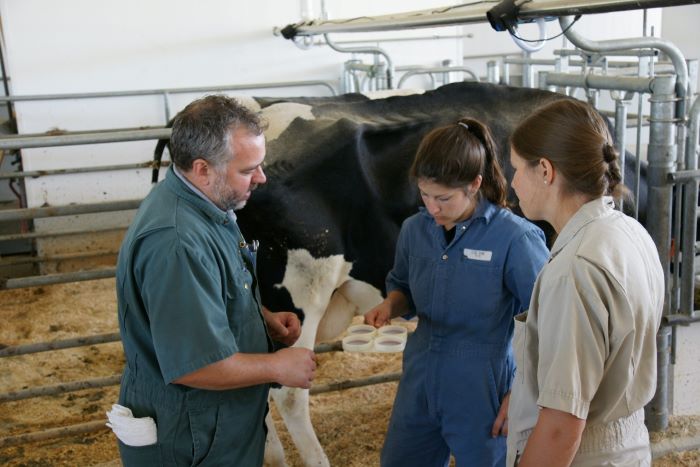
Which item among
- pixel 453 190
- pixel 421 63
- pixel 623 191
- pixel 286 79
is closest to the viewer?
pixel 623 191

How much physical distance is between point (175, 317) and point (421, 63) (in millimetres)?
6007

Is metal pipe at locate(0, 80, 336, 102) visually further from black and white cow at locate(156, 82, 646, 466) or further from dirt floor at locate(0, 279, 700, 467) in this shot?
black and white cow at locate(156, 82, 646, 466)

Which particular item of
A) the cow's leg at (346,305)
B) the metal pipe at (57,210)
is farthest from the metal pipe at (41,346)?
the cow's leg at (346,305)

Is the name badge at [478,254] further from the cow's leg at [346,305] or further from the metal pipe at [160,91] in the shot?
the metal pipe at [160,91]

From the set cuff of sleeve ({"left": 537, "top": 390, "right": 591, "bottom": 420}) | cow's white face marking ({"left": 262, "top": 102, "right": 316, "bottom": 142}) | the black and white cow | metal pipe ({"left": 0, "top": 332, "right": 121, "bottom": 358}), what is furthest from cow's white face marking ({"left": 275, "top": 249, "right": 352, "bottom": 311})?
cuff of sleeve ({"left": 537, "top": 390, "right": 591, "bottom": 420})

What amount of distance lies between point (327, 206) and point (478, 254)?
0.96m

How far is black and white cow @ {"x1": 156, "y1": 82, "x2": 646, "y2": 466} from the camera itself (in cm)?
284

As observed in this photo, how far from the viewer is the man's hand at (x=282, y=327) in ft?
7.25

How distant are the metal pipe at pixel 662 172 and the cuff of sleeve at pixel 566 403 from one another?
5.38 ft

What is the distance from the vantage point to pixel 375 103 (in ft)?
10.7

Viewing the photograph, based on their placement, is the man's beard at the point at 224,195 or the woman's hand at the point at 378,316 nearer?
the man's beard at the point at 224,195

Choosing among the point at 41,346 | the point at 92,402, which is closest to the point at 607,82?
the point at 41,346

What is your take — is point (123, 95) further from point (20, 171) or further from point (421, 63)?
point (421, 63)

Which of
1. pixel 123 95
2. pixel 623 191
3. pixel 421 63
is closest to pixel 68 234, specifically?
pixel 123 95
